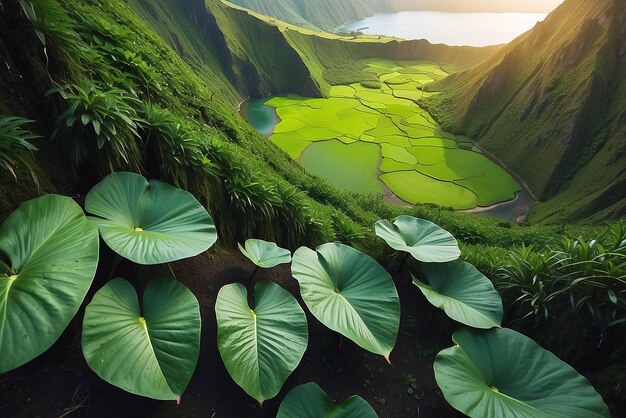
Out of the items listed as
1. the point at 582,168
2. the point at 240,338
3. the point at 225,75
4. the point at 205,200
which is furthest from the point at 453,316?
the point at 225,75

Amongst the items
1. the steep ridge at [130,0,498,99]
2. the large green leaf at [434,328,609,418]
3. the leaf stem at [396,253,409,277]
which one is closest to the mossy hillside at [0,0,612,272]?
the leaf stem at [396,253,409,277]

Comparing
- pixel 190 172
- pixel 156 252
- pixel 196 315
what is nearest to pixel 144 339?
pixel 196 315

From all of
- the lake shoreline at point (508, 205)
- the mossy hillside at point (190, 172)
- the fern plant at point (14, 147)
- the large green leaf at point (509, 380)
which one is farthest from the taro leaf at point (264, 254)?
the lake shoreline at point (508, 205)

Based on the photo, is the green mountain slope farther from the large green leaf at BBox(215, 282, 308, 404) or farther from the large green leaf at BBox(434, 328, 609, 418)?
the large green leaf at BBox(215, 282, 308, 404)

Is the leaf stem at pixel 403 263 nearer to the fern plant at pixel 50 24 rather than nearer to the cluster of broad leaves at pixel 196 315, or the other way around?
the cluster of broad leaves at pixel 196 315

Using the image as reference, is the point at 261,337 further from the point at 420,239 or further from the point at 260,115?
the point at 260,115
